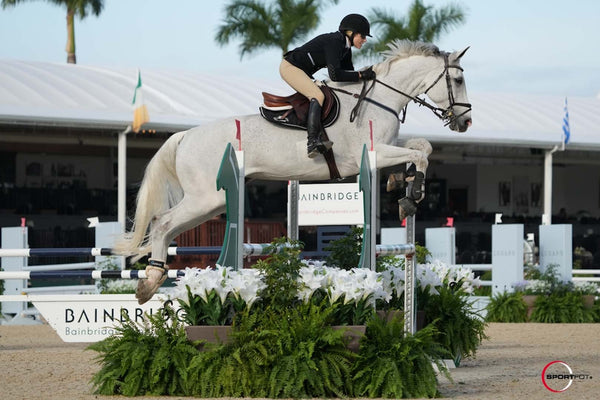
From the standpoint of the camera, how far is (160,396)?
4934 millimetres

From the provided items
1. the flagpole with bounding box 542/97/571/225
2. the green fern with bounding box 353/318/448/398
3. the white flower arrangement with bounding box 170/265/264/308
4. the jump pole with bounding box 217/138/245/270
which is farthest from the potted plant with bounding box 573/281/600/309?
the white flower arrangement with bounding box 170/265/264/308

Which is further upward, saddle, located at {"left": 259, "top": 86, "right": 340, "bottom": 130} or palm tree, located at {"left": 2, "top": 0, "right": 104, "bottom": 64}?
palm tree, located at {"left": 2, "top": 0, "right": 104, "bottom": 64}

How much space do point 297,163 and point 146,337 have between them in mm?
1573

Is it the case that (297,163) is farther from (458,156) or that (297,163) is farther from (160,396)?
(458,156)

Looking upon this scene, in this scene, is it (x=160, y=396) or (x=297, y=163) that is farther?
(x=297, y=163)

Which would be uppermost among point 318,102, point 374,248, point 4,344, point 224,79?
point 224,79

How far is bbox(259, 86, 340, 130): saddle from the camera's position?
604cm

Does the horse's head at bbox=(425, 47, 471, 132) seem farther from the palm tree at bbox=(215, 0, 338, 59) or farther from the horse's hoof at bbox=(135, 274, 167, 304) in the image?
the palm tree at bbox=(215, 0, 338, 59)

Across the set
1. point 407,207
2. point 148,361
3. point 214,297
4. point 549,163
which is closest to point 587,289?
point 407,207

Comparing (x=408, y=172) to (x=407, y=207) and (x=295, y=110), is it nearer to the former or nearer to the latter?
(x=407, y=207)

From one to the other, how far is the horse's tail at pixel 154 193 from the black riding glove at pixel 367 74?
1237 mm

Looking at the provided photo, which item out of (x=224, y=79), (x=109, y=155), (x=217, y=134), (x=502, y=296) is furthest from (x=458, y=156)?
(x=217, y=134)

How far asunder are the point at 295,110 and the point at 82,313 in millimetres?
2728

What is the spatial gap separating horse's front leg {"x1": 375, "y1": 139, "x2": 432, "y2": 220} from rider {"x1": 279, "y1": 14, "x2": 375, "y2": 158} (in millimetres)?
350
